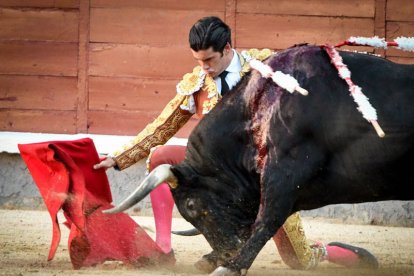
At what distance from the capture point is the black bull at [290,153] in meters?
4.58

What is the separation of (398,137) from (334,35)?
3.10 meters

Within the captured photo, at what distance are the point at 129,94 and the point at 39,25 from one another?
31.4 inches

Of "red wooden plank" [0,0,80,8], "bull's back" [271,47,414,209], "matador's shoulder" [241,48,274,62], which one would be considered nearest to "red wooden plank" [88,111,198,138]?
"red wooden plank" [0,0,80,8]

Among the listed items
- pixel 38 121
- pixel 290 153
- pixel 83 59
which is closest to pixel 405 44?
pixel 290 153

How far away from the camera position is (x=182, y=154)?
17.1ft

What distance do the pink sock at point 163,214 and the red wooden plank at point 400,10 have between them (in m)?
2.85

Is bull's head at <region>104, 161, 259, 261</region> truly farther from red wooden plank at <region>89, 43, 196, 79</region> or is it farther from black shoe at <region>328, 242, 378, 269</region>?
red wooden plank at <region>89, 43, 196, 79</region>

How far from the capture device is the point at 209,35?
488cm

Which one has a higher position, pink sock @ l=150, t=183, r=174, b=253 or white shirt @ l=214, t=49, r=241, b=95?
white shirt @ l=214, t=49, r=241, b=95

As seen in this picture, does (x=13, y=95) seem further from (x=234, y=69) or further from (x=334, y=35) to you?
(x=234, y=69)

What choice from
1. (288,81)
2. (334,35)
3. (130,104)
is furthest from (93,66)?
(288,81)

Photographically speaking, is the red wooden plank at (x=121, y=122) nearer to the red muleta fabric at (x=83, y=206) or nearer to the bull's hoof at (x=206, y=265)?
the red muleta fabric at (x=83, y=206)

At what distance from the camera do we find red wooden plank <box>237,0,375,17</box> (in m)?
7.60

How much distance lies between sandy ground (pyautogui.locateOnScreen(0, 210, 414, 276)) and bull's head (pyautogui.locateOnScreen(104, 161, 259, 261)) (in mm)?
274
